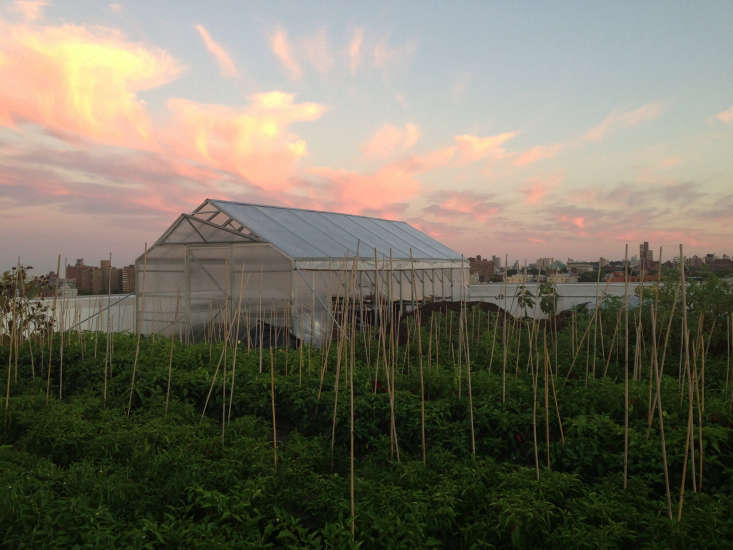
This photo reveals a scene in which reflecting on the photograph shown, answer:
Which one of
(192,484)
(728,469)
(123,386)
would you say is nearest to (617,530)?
(728,469)

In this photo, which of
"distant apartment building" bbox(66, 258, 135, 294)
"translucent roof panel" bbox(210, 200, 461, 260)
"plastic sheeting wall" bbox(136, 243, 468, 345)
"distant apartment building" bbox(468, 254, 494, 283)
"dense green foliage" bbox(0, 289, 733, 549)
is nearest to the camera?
"dense green foliage" bbox(0, 289, 733, 549)

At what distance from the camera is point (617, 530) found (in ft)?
10.5

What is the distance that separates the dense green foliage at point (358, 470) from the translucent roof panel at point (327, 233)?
4.91 meters

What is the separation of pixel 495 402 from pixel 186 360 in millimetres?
4607

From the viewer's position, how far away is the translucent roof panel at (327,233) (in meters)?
13.5

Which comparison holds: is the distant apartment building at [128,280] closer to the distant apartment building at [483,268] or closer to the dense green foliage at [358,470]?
the dense green foliage at [358,470]

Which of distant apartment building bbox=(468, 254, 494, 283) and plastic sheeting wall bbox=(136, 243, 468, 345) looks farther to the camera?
distant apartment building bbox=(468, 254, 494, 283)

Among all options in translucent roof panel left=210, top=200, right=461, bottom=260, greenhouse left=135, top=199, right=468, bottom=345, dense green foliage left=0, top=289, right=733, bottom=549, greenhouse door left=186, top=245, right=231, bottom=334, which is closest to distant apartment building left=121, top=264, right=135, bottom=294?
greenhouse left=135, top=199, right=468, bottom=345

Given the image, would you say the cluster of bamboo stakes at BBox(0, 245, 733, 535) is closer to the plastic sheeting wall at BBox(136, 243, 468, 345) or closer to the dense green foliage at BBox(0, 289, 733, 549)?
the dense green foliage at BBox(0, 289, 733, 549)

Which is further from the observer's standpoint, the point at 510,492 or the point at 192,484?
the point at 192,484

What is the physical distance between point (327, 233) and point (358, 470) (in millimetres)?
11796

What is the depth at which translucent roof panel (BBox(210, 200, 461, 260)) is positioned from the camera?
13.5 m

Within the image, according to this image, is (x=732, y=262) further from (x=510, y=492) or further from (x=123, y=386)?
(x=123, y=386)

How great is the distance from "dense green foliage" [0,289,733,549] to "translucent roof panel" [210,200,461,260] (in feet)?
16.1
